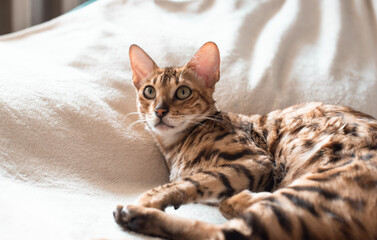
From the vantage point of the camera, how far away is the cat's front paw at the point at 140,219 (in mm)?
1227

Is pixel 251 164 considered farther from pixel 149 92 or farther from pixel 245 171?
pixel 149 92

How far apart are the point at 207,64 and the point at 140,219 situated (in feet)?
2.86

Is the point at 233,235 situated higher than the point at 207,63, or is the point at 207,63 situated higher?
the point at 207,63

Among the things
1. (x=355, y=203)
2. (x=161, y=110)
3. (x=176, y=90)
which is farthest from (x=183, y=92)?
(x=355, y=203)

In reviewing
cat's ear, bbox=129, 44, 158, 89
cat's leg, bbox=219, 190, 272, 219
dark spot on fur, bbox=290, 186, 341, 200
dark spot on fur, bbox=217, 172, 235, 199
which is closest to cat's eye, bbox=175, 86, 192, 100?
cat's ear, bbox=129, 44, 158, 89

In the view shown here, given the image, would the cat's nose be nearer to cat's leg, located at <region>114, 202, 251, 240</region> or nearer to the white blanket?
the white blanket

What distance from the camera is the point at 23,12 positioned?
283 cm

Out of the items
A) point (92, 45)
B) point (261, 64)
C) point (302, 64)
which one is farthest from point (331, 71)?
point (92, 45)

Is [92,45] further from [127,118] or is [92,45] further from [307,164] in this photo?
[307,164]

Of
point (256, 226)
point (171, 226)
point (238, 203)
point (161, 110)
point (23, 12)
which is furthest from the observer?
point (23, 12)

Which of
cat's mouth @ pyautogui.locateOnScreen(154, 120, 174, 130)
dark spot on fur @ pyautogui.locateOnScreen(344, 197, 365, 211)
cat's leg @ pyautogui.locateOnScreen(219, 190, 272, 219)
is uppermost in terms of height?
cat's mouth @ pyautogui.locateOnScreen(154, 120, 174, 130)

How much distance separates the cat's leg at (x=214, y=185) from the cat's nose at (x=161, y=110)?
33cm

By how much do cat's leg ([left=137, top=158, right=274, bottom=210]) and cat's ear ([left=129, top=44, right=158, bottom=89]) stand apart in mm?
655

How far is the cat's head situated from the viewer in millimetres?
1741
